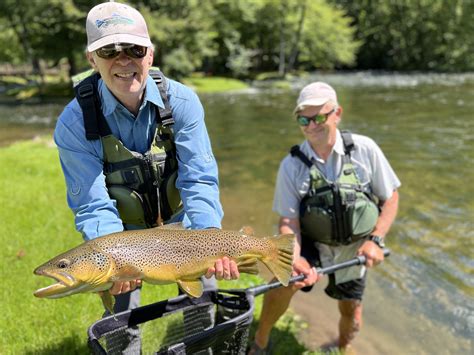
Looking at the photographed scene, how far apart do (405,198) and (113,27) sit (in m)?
7.37

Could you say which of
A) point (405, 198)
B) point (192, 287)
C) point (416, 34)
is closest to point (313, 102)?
point (192, 287)

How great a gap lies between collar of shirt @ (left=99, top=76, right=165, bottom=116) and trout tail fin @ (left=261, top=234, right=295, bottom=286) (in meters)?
1.12

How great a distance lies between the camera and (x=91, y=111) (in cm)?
281

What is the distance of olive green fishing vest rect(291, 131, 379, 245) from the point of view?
392 centimetres

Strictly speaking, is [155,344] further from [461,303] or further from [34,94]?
[34,94]

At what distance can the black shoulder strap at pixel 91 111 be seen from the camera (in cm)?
279

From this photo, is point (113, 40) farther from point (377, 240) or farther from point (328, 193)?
point (377, 240)

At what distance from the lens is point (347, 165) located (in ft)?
13.1

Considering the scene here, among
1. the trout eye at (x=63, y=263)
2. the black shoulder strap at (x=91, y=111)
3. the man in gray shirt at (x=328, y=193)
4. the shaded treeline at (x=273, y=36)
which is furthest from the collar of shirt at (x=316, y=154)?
the shaded treeline at (x=273, y=36)

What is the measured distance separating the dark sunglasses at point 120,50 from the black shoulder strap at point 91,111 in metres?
0.34

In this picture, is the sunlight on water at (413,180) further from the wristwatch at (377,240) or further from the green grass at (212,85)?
the green grass at (212,85)

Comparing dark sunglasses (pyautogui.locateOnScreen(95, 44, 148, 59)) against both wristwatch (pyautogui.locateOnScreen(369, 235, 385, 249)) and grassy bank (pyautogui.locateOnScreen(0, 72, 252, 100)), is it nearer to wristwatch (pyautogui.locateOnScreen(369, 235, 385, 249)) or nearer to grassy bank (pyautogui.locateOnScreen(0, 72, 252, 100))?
wristwatch (pyautogui.locateOnScreen(369, 235, 385, 249))

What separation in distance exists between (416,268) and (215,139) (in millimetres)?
10124

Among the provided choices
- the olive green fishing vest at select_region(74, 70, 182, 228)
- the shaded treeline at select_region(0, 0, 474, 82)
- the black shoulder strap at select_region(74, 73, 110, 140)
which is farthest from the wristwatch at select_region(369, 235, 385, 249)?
the shaded treeline at select_region(0, 0, 474, 82)
